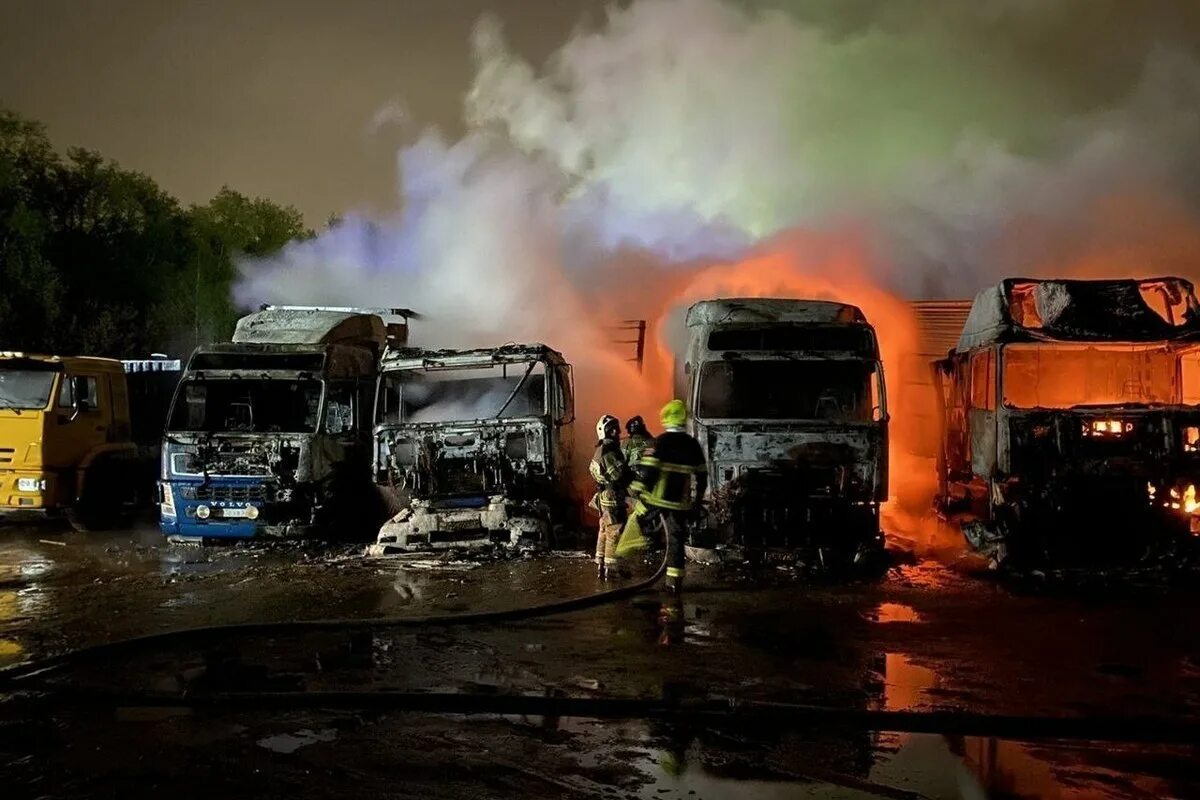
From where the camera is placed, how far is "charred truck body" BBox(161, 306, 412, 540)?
11195 millimetres

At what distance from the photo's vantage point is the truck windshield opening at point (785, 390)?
33.6ft

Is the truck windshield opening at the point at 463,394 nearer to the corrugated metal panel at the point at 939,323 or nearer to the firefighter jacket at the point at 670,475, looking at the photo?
the firefighter jacket at the point at 670,475

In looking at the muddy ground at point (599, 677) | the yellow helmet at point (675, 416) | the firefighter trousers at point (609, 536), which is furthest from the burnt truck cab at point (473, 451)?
the yellow helmet at point (675, 416)

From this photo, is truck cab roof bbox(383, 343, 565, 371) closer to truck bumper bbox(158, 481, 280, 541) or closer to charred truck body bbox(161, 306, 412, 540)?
charred truck body bbox(161, 306, 412, 540)

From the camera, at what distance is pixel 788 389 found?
10500 mm

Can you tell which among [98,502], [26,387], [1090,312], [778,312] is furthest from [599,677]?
[26,387]

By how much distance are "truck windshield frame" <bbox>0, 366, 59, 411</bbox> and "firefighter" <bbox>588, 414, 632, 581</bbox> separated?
765 centimetres

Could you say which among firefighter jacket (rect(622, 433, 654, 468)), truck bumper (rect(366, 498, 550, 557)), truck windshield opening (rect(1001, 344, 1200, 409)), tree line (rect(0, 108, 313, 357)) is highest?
tree line (rect(0, 108, 313, 357))

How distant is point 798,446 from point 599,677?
4.47 m

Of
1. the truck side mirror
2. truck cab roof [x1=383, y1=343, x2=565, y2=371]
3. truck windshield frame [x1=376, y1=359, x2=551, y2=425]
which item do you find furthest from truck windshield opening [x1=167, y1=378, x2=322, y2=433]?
the truck side mirror

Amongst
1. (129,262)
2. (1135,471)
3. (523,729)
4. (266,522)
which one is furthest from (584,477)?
(129,262)

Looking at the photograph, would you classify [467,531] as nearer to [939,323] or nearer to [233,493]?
[233,493]

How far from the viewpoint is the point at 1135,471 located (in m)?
9.22

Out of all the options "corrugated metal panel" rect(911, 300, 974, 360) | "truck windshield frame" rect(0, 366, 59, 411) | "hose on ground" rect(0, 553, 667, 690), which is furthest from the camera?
"corrugated metal panel" rect(911, 300, 974, 360)
